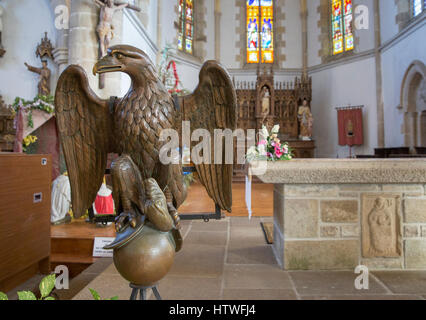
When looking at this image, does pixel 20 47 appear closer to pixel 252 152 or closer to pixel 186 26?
pixel 252 152

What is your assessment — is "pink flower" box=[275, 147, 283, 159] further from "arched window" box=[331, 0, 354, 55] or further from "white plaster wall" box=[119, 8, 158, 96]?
"arched window" box=[331, 0, 354, 55]

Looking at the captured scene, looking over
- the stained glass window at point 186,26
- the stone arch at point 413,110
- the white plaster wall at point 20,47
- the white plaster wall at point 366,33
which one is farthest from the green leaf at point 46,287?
the white plaster wall at point 366,33

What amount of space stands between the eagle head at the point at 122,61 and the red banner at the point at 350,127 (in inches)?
350

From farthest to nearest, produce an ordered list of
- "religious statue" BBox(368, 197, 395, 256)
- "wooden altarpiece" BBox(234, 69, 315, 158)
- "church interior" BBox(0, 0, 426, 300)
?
"wooden altarpiece" BBox(234, 69, 315, 158), "religious statue" BBox(368, 197, 395, 256), "church interior" BBox(0, 0, 426, 300)

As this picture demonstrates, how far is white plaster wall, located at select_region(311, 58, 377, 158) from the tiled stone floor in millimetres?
7617

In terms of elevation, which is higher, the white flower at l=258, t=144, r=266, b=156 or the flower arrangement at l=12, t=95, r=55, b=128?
the flower arrangement at l=12, t=95, r=55, b=128

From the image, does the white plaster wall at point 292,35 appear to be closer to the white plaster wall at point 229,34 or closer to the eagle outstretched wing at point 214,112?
the white plaster wall at point 229,34

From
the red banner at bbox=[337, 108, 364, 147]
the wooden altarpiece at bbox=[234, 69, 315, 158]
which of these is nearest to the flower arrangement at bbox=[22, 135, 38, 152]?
the wooden altarpiece at bbox=[234, 69, 315, 158]

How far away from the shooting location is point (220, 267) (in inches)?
81.7

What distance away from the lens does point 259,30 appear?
10773 mm

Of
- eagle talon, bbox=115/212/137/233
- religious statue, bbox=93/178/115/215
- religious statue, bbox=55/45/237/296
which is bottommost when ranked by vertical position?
religious statue, bbox=93/178/115/215

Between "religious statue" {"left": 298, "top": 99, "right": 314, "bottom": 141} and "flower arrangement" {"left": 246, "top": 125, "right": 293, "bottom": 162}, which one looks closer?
"flower arrangement" {"left": 246, "top": 125, "right": 293, "bottom": 162}

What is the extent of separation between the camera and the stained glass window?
973 centimetres
